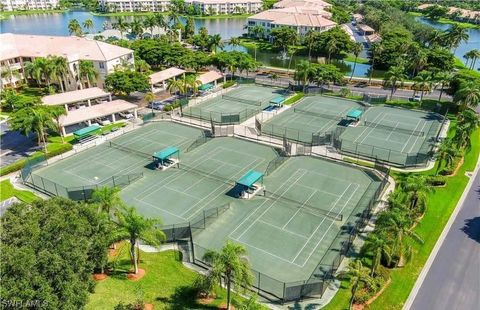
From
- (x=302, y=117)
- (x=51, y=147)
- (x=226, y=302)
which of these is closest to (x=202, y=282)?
(x=226, y=302)

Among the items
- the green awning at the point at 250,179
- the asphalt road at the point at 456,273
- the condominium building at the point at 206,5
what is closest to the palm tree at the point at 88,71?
the green awning at the point at 250,179

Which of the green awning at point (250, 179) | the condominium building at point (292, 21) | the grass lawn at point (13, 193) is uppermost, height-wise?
the condominium building at point (292, 21)

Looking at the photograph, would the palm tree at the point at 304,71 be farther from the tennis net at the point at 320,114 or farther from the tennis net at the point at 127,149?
the tennis net at the point at 127,149

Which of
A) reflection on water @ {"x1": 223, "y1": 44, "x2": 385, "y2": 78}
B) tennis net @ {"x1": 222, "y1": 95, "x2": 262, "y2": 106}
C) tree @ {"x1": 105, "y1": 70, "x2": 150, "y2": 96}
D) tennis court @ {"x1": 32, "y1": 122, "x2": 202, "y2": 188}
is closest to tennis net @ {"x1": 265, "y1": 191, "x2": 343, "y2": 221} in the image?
tennis court @ {"x1": 32, "y1": 122, "x2": 202, "y2": 188}

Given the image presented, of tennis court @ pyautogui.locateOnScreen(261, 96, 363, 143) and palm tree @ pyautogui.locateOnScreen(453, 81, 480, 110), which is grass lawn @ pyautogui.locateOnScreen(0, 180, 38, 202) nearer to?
tennis court @ pyautogui.locateOnScreen(261, 96, 363, 143)

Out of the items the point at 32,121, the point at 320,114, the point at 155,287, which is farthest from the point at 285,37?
the point at 155,287

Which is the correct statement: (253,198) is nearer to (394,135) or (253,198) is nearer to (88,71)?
(394,135)
